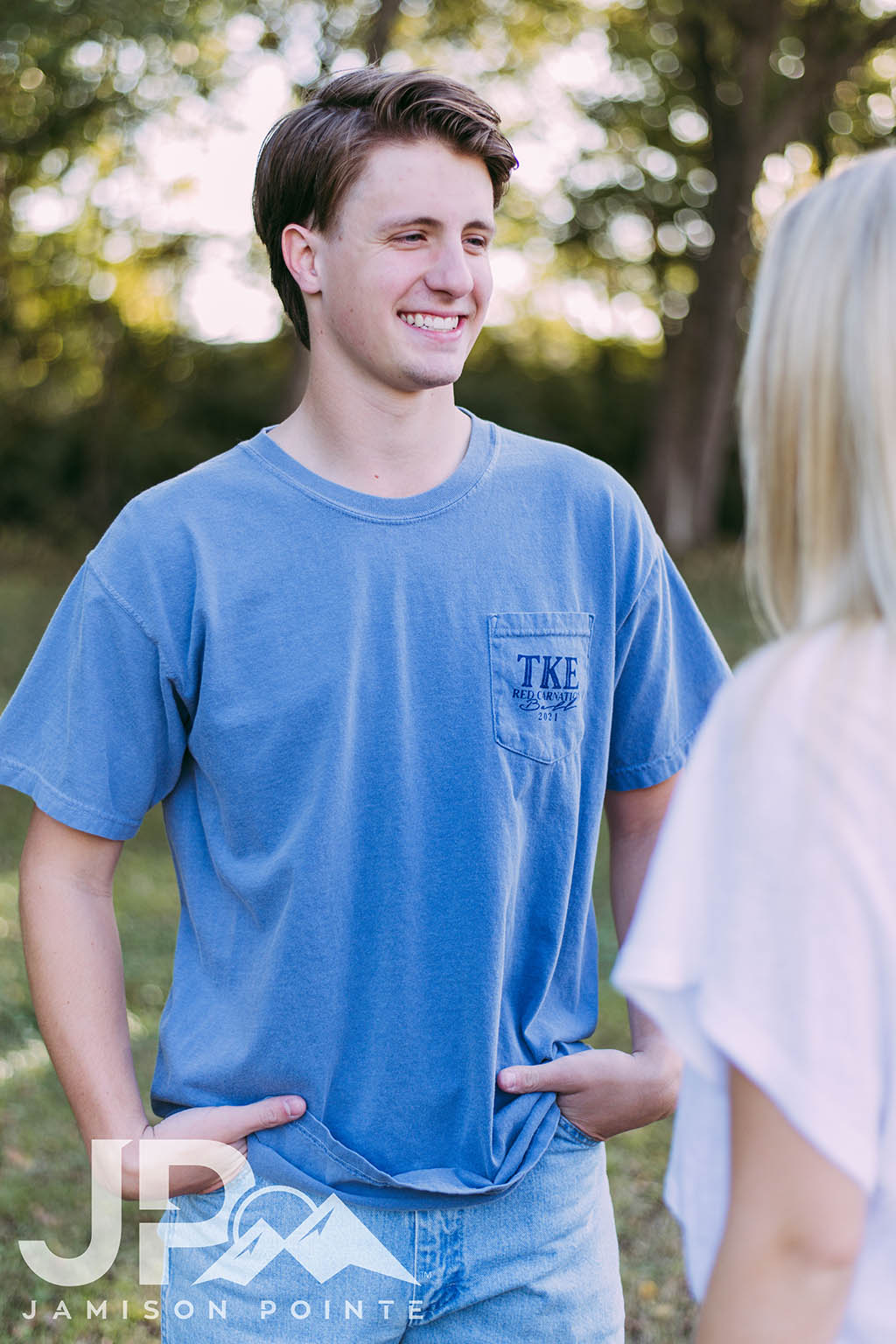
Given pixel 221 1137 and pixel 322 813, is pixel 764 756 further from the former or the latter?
pixel 221 1137

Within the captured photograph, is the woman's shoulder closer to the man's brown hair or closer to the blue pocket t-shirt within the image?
the blue pocket t-shirt

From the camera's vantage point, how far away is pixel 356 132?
197cm

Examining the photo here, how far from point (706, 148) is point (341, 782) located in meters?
17.1

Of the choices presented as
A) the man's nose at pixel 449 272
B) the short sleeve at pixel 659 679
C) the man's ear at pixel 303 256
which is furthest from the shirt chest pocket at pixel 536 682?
the man's ear at pixel 303 256

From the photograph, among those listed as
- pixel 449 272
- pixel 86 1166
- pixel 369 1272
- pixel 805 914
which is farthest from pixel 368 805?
pixel 86 1166

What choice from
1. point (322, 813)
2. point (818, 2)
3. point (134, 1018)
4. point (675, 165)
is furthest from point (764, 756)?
point (675, 165)

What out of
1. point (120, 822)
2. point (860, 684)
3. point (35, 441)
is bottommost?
point (120, 822)

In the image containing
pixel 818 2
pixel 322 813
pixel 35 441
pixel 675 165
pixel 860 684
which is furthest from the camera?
pixel 35 441

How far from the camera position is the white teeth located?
77.4 inches

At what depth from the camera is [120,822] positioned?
6.32 ft

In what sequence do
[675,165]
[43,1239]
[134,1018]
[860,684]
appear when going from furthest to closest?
[675,165]
[134,1018]
[43,1239]
[860,684]

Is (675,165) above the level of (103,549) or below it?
above

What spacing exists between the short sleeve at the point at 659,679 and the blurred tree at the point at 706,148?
1356 centimetres

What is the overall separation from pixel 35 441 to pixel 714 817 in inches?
758
